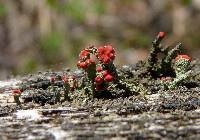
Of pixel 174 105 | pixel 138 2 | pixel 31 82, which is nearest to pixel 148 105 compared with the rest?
pixel 174 105

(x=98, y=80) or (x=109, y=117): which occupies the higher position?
(x=98, y=80)

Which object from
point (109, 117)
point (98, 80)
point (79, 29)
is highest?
point (79, 29)

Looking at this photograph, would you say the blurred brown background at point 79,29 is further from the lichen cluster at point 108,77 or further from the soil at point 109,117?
the soil at point 109,117

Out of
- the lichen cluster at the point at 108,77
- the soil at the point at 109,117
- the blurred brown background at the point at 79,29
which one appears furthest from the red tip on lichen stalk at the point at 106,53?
the blurred brown background at the point at 79,29

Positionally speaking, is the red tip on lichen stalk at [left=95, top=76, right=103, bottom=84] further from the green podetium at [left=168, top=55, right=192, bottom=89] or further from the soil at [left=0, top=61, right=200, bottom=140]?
the green podetium at [left=168, top=55, right=192, bottom=89]

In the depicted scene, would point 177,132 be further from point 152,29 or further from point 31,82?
point 152,29

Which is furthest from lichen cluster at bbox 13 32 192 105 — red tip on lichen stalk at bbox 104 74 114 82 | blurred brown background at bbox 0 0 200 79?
blurred brown background at bbox 0 0 200 79

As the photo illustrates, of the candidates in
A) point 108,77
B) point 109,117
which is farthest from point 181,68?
point 109,117

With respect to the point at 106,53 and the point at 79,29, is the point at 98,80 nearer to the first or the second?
the point at 106,53
